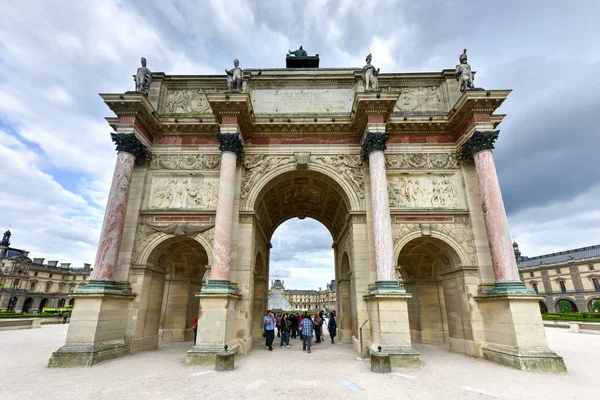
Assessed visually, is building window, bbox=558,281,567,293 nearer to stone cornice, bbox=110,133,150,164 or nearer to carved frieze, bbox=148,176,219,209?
carved frieze, bbox=148,176,219,209

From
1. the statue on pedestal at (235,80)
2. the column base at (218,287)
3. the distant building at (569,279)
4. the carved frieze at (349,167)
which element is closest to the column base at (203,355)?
the column base at (218,287)

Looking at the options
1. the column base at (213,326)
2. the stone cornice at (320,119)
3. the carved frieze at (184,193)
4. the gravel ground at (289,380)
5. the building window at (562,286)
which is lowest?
the gravel ground at (289,380)

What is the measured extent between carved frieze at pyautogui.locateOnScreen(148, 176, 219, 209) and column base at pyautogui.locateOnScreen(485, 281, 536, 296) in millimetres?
13417

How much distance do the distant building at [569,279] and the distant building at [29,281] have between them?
341 ft

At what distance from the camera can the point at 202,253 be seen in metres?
17.2

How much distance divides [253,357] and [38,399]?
698 centimetres

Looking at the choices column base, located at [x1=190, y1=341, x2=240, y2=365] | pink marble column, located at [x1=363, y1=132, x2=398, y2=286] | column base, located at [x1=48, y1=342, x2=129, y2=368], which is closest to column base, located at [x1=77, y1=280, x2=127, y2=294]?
column base, located at [x1=48, y1=342, x2=129, y2=368]

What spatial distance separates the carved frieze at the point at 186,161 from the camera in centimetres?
1536

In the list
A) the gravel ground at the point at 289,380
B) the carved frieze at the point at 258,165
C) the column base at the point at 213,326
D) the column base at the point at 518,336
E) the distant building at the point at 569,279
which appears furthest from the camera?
the distant building at the point at 569,279

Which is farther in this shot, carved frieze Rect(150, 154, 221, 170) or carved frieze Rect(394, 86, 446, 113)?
carved frieze Rect(394, 86, 446, 113)

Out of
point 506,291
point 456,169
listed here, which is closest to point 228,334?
point 506,291

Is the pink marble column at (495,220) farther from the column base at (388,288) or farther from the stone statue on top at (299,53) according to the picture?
the stone statue on top at (299,53)

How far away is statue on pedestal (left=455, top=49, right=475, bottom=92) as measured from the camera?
14.6 metres

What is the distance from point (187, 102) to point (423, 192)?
1453 centimetres
